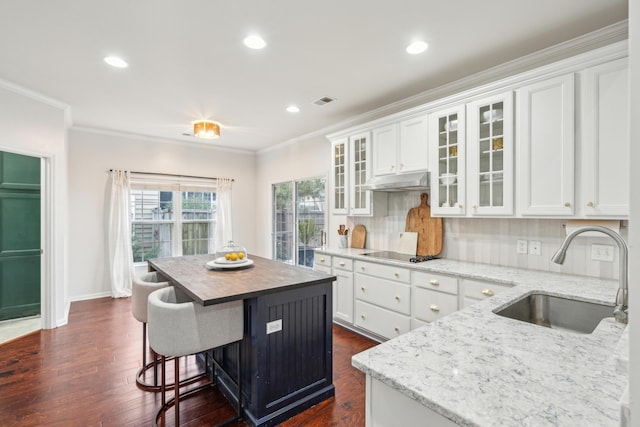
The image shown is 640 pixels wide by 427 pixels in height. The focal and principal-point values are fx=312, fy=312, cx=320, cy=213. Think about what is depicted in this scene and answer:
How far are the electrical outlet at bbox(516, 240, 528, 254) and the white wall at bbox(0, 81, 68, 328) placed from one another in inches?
196

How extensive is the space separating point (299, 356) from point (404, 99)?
2924mm

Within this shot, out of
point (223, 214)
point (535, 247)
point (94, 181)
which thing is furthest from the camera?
point (223, 214)

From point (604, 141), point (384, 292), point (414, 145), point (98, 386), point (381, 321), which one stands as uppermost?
point (414, 145)

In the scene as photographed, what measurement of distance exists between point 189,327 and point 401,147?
2606mm

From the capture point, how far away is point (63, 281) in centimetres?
394

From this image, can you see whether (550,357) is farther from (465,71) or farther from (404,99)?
(404,99)

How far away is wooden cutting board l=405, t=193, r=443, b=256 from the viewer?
3.25m

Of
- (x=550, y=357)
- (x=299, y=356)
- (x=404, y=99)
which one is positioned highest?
(x=404, y=99)

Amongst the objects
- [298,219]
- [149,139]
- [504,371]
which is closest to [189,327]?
[504,371]

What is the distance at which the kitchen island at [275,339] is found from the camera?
2004 mm

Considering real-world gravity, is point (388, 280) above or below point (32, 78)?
below

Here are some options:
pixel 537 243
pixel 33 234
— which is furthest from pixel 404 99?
pixel 33 234

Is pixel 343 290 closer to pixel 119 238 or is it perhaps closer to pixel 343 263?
pixel 343 263

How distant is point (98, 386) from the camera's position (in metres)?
2.48
